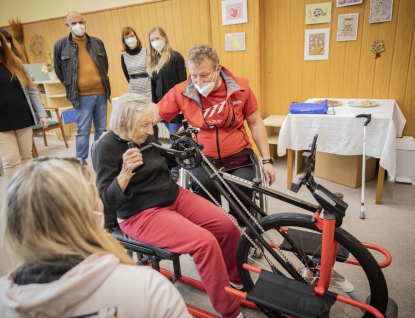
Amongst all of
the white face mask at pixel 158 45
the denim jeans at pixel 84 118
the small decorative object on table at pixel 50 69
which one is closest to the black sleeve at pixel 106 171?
the white face mask at pixel 158 45

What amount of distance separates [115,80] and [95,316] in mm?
4483

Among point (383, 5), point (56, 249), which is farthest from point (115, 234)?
point (383, 5)

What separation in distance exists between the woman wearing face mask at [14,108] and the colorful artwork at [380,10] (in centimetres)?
307

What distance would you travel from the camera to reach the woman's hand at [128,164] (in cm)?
128

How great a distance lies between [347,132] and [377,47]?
41.3 inches

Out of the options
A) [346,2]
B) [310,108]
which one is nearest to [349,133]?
[310,108]

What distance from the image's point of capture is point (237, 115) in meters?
1.90

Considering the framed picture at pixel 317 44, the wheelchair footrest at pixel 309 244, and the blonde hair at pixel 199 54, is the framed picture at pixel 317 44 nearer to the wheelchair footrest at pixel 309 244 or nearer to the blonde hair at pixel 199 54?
the blonde hair at pixel 199 54

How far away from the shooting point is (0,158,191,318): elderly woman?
2.15 feet

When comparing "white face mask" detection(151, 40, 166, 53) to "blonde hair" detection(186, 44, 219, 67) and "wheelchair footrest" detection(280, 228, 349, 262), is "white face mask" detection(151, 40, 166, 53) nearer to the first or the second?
"blonde hair" detection(186, 44, 219, 67)

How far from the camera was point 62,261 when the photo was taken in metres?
0.69

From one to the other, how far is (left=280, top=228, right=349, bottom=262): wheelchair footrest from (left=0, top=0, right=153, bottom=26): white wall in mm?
3761

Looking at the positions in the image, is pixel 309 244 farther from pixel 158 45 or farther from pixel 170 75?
pixel 158 45

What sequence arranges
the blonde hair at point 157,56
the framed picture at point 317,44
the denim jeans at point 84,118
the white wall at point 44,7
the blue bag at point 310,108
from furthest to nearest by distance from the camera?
the white wall at point 44,7 → the denim jeans at point 84,118 → the framed picture at point 317,44 → the blonde hair at point 157,56 → the blue bag at point 310,108
